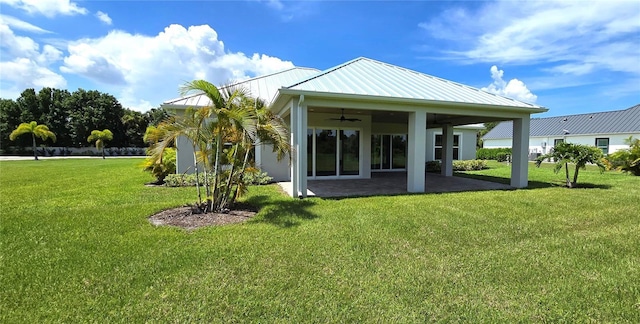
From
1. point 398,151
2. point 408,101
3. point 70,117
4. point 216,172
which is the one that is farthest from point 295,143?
point 70,117

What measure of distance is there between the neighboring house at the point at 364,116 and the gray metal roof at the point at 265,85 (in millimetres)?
57

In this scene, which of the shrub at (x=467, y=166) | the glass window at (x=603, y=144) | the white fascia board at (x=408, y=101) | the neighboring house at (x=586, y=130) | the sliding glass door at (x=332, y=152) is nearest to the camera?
the white fascia board at (x=408, y=101)

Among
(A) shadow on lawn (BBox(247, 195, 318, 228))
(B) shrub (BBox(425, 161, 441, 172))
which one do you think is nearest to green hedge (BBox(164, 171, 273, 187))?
(A) shadow on lawn (BBox(247, 195, 318, 228))

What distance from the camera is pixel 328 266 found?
4156mm

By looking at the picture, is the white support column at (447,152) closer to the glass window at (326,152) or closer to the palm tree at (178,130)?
the glass window at (326,152)

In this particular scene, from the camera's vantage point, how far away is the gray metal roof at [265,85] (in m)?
13.1

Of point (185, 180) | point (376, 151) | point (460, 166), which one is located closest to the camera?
point (185, 180)

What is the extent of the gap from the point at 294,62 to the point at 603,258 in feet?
62.5

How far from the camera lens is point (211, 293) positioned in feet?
11.2

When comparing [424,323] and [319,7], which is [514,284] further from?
[319,7]

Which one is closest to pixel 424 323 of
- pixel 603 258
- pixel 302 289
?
pixel 302 289

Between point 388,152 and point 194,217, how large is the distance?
44.1 ft

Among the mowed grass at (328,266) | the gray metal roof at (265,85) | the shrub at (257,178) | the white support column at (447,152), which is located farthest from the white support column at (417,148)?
the white support column at (447,152)

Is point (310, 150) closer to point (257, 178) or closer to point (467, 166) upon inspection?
point (257, 178)
